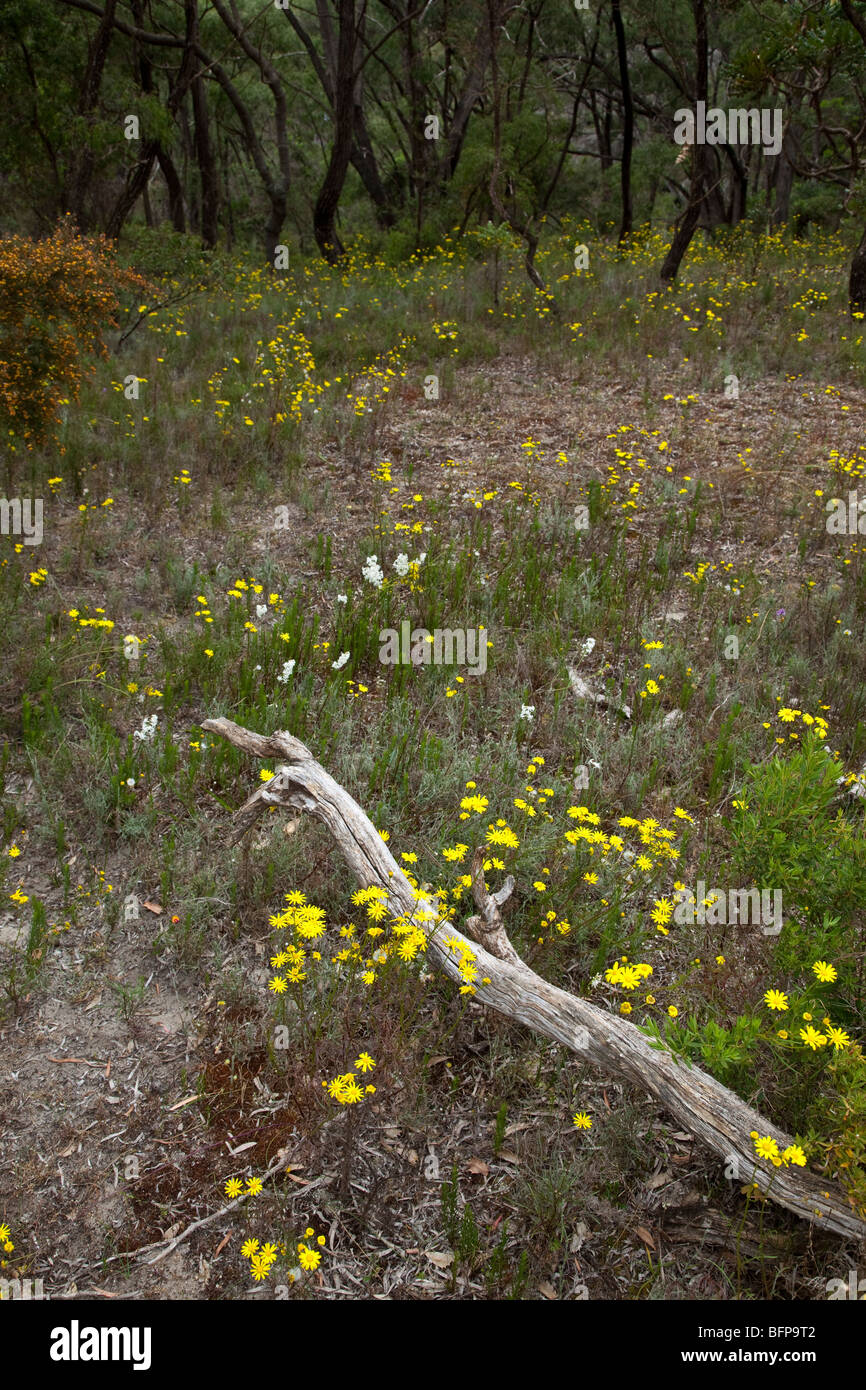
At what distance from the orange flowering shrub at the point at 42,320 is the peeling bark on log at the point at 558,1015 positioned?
4.23 meters

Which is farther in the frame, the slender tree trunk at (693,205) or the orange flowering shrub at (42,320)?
A: the slender tree trunk at (693,205)

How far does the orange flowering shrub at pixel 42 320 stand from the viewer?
262 inches

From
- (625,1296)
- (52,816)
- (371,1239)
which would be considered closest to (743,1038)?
(625,1296)

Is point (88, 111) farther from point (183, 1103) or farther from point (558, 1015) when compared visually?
point (558, 1015)

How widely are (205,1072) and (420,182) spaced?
1750 cm

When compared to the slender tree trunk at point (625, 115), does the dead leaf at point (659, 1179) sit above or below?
below

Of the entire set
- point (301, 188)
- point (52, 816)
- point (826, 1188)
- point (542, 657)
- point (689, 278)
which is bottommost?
point (826, 1188)

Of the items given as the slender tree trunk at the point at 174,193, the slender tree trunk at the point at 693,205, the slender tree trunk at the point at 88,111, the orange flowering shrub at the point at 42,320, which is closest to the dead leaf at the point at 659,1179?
the orange flowering shrub at the point at 42,320

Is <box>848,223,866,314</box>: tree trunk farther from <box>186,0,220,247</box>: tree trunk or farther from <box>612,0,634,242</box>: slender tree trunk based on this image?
<box>186,0,220,247</box>: tree trunk

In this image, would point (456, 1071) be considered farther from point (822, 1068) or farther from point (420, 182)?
point (420, 182)

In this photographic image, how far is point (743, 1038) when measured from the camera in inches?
105

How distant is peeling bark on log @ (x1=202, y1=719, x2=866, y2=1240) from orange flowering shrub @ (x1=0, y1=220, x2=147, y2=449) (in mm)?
4234

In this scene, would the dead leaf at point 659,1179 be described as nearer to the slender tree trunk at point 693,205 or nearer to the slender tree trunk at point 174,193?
the slender tree trunk at point 693,205

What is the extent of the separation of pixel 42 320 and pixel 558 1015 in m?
6.42
